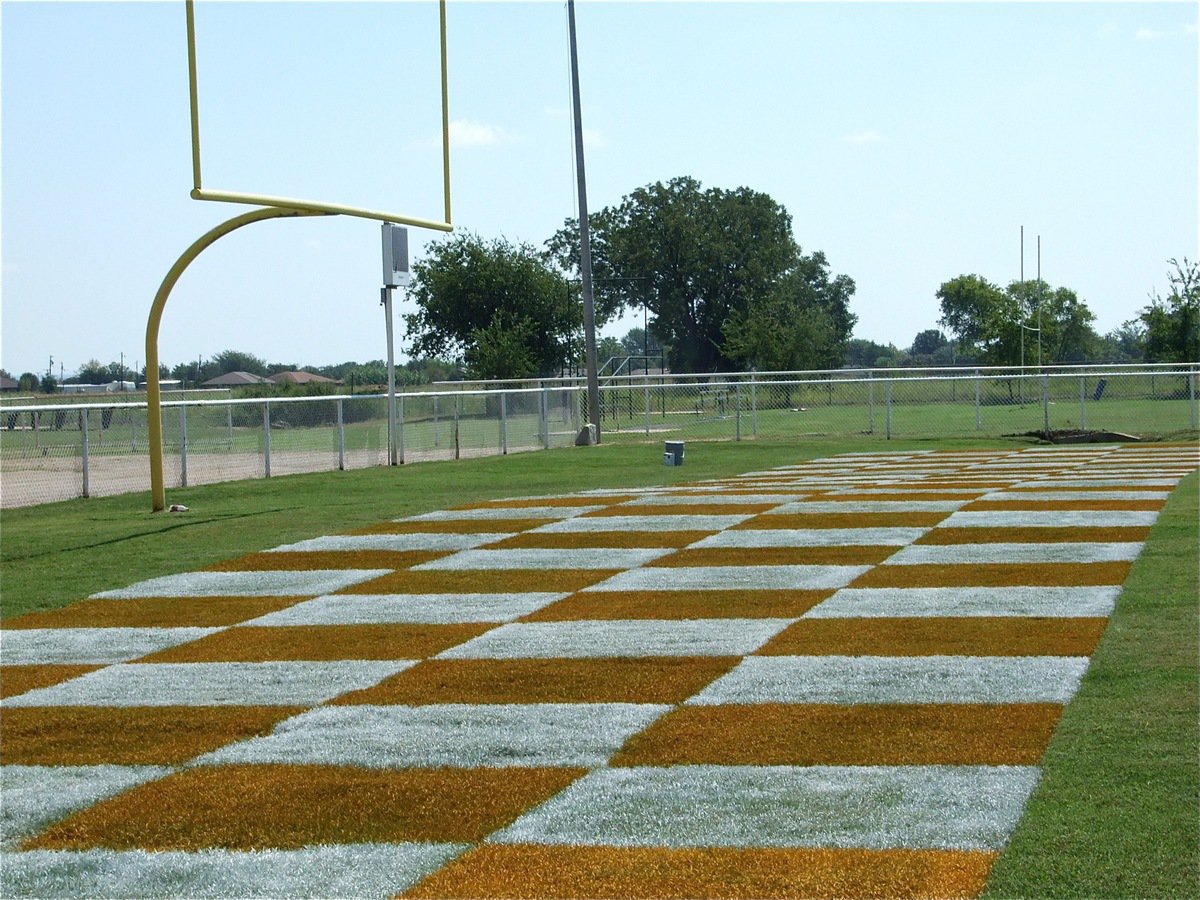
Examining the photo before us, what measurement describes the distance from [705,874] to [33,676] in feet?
15.5

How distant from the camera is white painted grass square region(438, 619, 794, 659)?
26.5ft

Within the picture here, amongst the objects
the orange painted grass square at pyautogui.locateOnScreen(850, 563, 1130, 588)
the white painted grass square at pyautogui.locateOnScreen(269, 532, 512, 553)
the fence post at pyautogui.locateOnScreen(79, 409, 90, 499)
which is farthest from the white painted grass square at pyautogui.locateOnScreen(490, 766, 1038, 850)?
the fence post at pyautogui.locateOnScreen(79, 409, 90, 499)

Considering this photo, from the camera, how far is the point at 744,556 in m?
11.8

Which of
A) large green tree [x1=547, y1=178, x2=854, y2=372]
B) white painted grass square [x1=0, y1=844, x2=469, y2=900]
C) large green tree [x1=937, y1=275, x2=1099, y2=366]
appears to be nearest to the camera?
white painted grass square [x1=0, y1=844, x2=469, y2=900]

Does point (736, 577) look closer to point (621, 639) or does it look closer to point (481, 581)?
point (481, 581)

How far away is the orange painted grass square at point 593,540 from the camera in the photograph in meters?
12.7

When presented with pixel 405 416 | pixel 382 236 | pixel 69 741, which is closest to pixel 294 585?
pixel 69 741

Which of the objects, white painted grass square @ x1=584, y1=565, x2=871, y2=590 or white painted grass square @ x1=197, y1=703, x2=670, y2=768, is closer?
white painted grass square @ x1=197, y1=703, x2=670, y2=768

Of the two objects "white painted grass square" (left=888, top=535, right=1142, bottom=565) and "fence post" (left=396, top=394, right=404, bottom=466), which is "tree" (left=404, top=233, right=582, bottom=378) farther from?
"white painted grass square" (left=888, top=535, right=1142, bottom=565)

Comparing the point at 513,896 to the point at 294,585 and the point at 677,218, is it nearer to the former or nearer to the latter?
the point at 294,585

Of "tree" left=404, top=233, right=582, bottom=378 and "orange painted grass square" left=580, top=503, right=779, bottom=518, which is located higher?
"tree" left=404, top=233, right=582, bottom=378

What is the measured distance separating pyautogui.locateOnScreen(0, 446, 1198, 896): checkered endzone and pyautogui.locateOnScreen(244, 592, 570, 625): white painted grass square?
0.04 meters

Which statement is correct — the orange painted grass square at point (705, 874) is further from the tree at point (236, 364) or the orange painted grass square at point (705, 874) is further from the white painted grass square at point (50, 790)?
the tree at point (236, 364)

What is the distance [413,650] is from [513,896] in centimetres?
395
